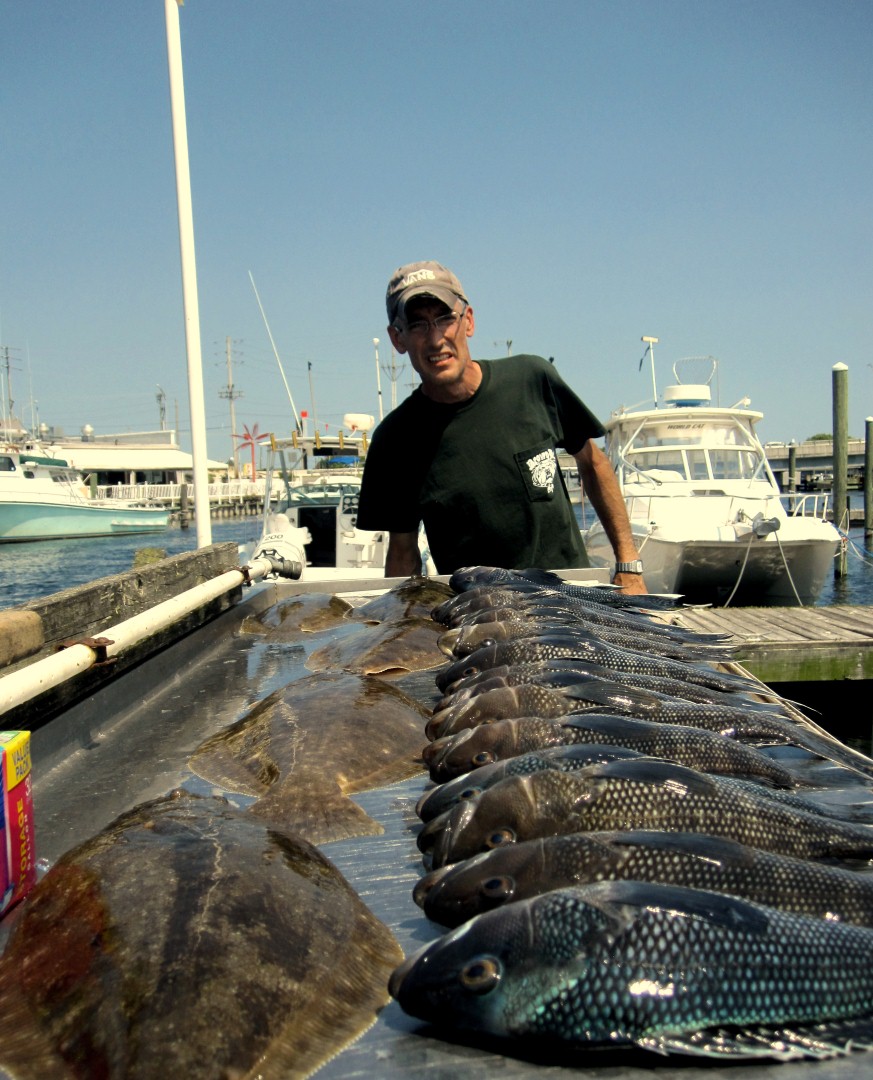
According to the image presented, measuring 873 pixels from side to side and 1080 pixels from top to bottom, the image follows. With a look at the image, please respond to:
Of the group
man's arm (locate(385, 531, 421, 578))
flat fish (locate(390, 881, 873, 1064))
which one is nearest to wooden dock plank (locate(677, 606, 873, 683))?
man's arm (locate(385, 531, 421, 578))

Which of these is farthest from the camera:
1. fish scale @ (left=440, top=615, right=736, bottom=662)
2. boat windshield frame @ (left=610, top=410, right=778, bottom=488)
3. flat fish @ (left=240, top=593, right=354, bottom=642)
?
boat windshield frame @ (left=610, top=410, right=778, bottom=488)

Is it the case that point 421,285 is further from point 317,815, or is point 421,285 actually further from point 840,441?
point 840,441

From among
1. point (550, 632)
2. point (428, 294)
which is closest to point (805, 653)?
point (550, 632)

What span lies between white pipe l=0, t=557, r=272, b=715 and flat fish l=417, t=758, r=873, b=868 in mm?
1446

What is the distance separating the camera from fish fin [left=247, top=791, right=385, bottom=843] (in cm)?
248

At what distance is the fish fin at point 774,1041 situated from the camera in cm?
146

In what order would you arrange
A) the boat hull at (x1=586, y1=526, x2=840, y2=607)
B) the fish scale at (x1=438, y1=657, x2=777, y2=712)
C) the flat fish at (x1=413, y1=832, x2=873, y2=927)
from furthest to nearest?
the boat hull at (x1=586, y1=526, x2=840, y2=607) → the fish scale at (x1=438, y1=657, x2=777, y2=712) → the flat fish at (x1=413, y1=832, x2=873, y2=927)

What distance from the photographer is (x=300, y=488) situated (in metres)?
23.6

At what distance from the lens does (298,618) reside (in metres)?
5.48

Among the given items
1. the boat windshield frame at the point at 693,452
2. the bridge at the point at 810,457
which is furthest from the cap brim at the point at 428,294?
the bridge at the point at 810,457

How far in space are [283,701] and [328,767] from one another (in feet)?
2.11

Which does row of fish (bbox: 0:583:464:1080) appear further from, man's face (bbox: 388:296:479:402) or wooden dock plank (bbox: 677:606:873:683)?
wooden dock plank (bbox: 677:606:873:683)

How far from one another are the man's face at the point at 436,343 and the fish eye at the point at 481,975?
3597 mm

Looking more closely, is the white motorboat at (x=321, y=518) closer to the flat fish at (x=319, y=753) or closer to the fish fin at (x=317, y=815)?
the flat fish at (x=319, y=753)
